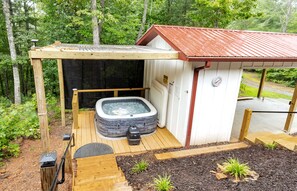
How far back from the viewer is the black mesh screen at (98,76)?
684cm

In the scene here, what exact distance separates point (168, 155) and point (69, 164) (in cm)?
207

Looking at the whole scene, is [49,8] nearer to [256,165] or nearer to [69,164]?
[69,164]

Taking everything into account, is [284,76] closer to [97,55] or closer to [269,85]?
[269,85]

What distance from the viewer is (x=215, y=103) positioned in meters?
4.86

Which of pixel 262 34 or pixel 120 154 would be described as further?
pixel 262 34

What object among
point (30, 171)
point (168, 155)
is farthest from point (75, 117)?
point (168, 155)

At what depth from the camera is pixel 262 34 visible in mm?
6684

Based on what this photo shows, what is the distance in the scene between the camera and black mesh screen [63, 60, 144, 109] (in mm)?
6836

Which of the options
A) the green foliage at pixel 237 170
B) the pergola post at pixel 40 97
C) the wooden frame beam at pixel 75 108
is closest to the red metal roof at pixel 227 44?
the green foliage at pixel 237 170

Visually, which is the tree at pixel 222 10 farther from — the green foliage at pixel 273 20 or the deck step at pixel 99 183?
the green foliage at pixel 273 20

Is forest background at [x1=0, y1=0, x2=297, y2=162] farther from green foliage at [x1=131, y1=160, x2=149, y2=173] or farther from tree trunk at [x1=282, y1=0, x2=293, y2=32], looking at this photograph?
tree trunk at [x1=282, y1=0, x2=293, y2=32]

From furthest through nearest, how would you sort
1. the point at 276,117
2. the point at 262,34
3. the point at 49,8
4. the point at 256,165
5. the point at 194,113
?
1. the point at 49,8
2. the point at 276,117
3. the point at 262,34
4. the point at 194,113
5. the point at 256,165

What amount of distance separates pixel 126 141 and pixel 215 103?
2407 millimetres

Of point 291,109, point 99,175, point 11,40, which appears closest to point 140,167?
point 99,175
